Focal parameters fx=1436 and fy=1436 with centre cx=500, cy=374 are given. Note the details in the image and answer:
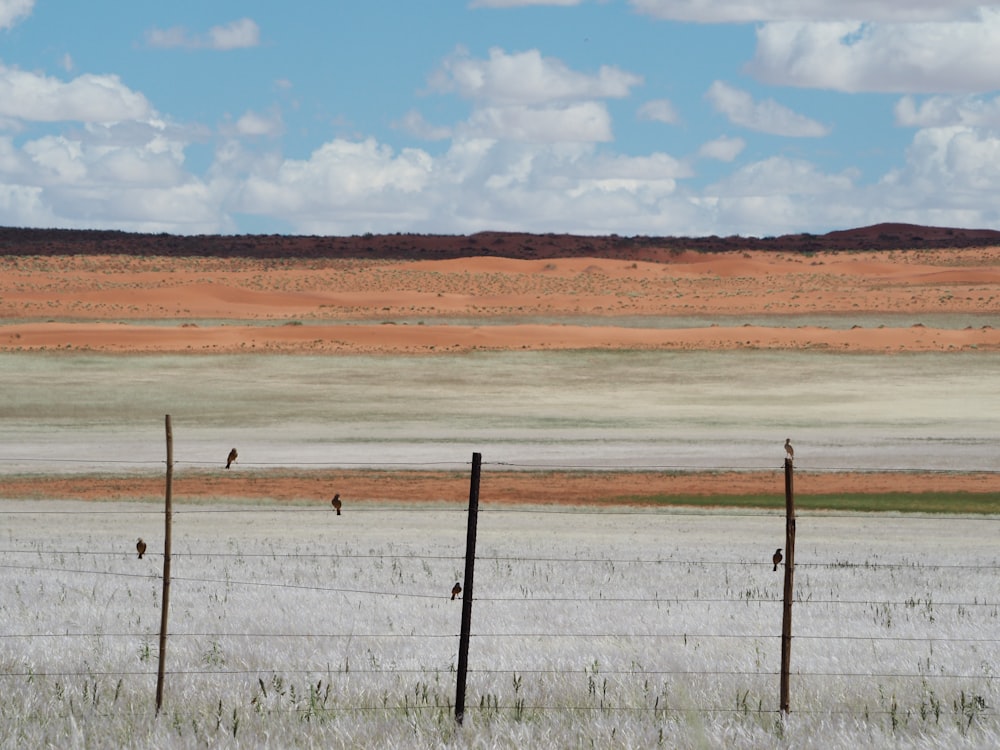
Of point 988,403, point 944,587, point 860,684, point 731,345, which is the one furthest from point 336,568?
point 731,345

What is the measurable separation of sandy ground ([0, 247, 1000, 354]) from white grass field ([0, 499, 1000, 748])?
123 feet

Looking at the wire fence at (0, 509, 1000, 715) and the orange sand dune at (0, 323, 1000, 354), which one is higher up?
the orange sand dune at (0, 323, 1000, 354)

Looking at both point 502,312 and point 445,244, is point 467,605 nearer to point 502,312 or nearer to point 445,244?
point 502,312

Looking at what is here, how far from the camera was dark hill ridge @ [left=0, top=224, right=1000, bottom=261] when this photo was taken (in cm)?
14275

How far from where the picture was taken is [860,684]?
33.1ft

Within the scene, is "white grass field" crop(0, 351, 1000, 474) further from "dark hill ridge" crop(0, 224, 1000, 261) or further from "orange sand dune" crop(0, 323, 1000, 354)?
"dark hill ridge" crop(0, 224, 1000, 261)

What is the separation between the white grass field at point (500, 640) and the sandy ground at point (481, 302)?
123ft

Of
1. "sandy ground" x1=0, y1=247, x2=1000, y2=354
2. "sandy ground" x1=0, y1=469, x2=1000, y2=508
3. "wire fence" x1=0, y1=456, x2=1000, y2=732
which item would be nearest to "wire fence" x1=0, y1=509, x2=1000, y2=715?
"wire fence" x1=0, y1=456, x2=1000, y2=732

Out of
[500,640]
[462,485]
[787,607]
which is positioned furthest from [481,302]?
[787,607]

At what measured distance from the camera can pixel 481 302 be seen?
298 ft

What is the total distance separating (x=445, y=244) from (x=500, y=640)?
14761cm

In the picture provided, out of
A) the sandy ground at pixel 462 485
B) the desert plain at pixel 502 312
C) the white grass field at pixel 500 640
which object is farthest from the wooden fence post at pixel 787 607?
the desert plain at pixel 502 312

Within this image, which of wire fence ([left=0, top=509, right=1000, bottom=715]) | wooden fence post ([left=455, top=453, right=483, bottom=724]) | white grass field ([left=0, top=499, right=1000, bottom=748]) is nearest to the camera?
white grass field ([left=0, top=499, right=1000, bottom=748])

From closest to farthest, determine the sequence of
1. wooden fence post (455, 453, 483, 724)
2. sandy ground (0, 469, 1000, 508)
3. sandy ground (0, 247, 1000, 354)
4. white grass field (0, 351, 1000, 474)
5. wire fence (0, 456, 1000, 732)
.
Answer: wooden fence post (455, 453, 483, 724), wire fence (0, 456, 1000, 732), sandy ground (0, 469, 1000, 508), white grass field (0, 351, 1000, 474), sandy ground (0, 247, 1000, 354)
